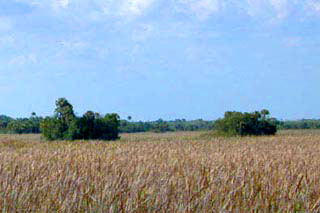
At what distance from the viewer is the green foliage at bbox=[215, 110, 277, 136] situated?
25641mm

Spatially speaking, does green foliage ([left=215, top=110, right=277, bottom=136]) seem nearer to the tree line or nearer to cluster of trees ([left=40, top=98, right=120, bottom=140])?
the tree line

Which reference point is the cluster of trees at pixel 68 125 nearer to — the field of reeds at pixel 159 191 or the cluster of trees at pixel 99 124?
the cluster of trees at pixel 99 124

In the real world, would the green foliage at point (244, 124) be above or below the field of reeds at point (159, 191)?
above

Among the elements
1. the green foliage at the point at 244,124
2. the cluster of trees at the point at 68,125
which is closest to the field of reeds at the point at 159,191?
the cluster of trees at the point at 68,125

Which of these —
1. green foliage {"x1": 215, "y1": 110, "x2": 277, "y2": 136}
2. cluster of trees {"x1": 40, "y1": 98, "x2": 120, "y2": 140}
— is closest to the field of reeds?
cluster of trees {"x1": 40, "y1": 98, "x2": 120, "y2": 140}

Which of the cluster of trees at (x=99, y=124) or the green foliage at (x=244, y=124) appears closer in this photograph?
the cluster of trees at (x=99, y=124)

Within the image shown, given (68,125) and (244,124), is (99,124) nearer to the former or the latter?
(68,125)

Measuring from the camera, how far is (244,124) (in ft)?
84.8

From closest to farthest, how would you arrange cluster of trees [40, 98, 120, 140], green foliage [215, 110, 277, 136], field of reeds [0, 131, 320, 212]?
field of reeds [0, 131, 320, 212], cluster of trees [40, 98, 120, 140], green foliage [215, 110, 277, 136]

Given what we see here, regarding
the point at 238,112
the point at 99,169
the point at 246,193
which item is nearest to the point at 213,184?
the point at 246,193

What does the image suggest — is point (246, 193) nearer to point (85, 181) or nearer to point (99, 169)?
point (85, 181)

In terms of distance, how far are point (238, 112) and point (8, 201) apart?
73.5 feet

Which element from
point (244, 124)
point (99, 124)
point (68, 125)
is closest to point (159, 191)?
point (68, 125)

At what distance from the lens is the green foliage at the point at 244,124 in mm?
25641
